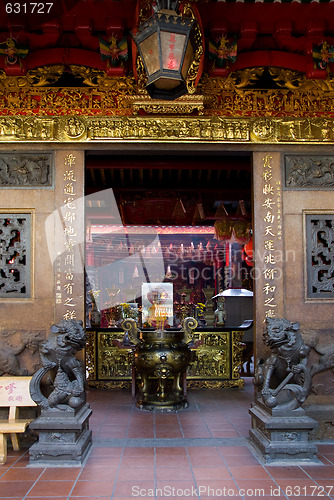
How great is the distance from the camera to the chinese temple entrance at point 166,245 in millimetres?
6957

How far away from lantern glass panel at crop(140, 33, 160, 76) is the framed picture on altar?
18.8 ft

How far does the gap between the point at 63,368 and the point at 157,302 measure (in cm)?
696

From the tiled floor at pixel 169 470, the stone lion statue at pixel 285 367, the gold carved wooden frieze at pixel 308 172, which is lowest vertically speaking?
the tiled floor at pixel 169 470

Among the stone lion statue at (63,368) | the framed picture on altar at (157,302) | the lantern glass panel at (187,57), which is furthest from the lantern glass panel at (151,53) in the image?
the framed picture on altar at (157,302)

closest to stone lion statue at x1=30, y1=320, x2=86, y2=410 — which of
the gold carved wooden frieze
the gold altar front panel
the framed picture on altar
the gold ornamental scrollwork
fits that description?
the gold carved wooden frieze

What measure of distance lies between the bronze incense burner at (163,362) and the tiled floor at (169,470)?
2.22 ft

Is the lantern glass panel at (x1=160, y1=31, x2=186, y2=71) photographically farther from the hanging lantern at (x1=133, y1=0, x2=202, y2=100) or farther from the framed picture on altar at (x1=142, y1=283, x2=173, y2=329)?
the framed picture on altar at (x1=142, y1=283, x2=173, y2=329)

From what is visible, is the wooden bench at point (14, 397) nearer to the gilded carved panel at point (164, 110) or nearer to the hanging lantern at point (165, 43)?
the gilded carved panel at point (164, 110)

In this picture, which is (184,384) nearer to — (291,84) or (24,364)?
(24,364)

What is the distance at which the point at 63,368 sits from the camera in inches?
162

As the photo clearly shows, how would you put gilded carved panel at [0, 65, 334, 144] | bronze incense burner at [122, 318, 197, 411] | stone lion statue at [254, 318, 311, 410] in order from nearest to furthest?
stone lion statue at [254, 318, 311, 410] < gilded carved panel at [0, 65, 334, 144] < bronze incense burner at [122, 318, 197, 411]

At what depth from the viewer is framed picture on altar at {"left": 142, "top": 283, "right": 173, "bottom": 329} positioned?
30.4 ft

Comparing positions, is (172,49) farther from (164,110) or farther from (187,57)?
(164,110)

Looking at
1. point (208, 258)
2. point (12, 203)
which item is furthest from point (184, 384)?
point (208, 258)
